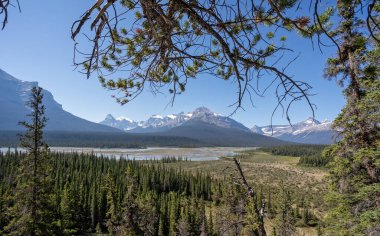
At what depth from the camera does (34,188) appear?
20.1 m

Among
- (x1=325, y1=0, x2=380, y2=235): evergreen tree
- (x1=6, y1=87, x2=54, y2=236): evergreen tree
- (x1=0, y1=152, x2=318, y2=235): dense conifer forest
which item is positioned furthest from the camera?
(x1=0, y1=152, x2=318, y2=235): dense conifer forest

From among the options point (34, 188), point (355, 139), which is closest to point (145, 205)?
point (34, 188)

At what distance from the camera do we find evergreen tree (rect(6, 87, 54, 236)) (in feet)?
64.9

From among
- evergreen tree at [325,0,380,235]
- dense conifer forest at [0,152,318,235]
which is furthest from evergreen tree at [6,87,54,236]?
evergreen tree at [325,0,380,235]

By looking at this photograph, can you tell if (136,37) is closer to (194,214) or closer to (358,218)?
(358,218)

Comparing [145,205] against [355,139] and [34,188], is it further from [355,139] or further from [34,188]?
[355,139]

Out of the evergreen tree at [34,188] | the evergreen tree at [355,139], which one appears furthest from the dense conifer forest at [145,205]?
the evergreen tree at [355,139]

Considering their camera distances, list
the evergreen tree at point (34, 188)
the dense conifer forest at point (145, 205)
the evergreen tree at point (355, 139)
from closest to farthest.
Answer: the evergreen tree at point (355, 139), the evergreen tree at point (34, 188), the dense conifer forest at point (145, 205)

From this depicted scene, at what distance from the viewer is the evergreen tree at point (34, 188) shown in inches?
779

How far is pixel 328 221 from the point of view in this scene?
1183 centimetres

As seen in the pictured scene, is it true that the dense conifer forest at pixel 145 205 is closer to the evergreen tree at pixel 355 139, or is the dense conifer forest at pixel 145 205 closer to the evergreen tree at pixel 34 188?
the evergreen tree at pixel 34 188

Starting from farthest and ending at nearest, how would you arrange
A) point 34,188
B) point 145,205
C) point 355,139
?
point 145,205 → point 34,188 → point 355,139

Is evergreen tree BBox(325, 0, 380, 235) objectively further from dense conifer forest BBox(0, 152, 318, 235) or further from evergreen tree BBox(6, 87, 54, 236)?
evergreen tree BBox(6, 87, 54, 236)

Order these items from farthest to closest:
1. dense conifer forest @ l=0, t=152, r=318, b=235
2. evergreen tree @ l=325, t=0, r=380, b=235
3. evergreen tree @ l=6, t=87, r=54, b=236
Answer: dense conifer forest @ l=0, t=152, r=318, b=235
evergreen tree @ l=6, t=87, r=54, b=236
evergreen tree @ l=325, t=0, r=380, b=235
